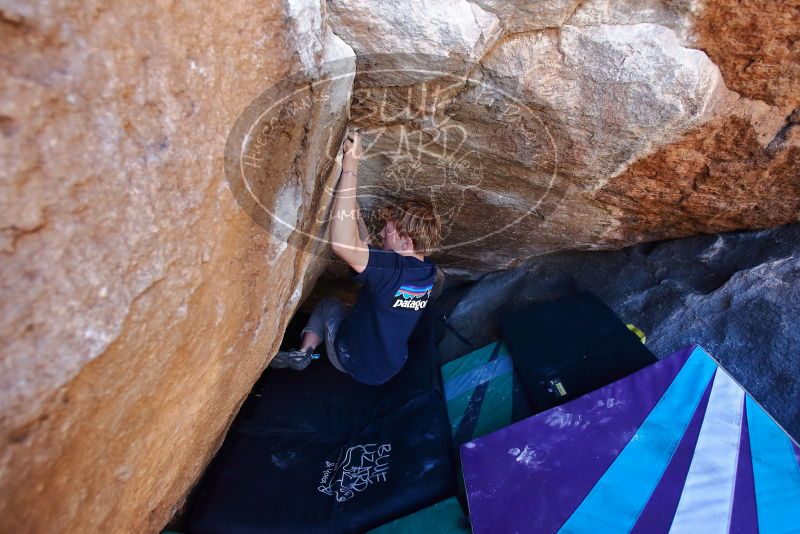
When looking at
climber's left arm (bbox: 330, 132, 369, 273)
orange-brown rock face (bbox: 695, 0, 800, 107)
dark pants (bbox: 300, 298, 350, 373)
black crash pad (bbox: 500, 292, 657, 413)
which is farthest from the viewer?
dark pants (bbox: 300, 298, 350, 373)

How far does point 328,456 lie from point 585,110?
→ 1.52 meters

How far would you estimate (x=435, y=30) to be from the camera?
1212 mm

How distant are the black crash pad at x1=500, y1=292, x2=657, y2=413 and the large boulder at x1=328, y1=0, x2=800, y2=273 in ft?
1.21

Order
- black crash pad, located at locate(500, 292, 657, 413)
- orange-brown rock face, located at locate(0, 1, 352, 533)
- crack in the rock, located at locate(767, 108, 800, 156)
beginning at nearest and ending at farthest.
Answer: orange-brown rock face, located at locate(0, 1, 352, 533) < crack in the rock, located at locate(767, 108, 800, 156) < black crash pad, located at locate(500, 292, 657, 413)

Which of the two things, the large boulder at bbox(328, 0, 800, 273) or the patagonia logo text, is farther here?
the patagonia logo text

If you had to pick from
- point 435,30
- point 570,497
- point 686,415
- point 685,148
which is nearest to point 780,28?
point 685,148

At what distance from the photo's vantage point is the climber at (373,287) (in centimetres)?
158

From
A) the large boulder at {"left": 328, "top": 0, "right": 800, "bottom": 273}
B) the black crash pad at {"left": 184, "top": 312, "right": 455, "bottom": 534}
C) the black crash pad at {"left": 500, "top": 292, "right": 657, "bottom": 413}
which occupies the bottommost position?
the black crash pad at {"left": 184, "top": 312, "right": 455, "bottom": 534}

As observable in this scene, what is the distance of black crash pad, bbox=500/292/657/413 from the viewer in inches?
75.7

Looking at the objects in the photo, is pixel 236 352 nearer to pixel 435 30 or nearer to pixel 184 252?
pixel 184 252

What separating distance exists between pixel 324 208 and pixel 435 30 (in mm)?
583

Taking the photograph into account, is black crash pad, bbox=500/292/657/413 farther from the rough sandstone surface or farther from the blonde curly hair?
the blonde curly hair

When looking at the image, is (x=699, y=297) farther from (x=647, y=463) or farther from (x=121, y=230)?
(x=121, y=230)

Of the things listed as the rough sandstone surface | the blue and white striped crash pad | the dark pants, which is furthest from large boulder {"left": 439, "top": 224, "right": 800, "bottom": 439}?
the dark pants
